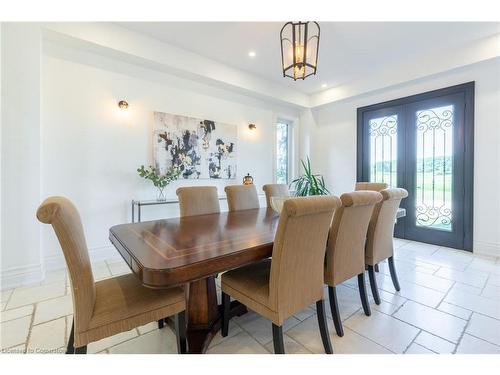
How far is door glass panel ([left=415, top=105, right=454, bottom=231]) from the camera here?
12.2 feet

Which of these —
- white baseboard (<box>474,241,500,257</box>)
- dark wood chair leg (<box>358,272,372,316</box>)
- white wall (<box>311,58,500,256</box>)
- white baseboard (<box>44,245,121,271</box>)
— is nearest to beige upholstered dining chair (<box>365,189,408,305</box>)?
dark wood chair leg (<box>358,272,372,316</box>)

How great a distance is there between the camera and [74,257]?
112cm

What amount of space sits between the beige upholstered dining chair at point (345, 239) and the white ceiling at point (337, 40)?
230cm

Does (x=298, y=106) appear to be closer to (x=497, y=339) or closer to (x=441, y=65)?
(x=441, y=65)

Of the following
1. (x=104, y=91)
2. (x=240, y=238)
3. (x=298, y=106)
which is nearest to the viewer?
(x=240, y=238)

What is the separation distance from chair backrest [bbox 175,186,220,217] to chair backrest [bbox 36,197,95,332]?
4.15 ft

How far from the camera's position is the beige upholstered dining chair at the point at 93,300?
1.10 metres

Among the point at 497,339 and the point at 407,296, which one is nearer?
the point at 497,339

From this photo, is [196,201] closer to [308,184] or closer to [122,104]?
[122,104]

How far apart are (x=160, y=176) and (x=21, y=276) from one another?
1804 mm

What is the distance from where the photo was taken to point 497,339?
1646 millimetres

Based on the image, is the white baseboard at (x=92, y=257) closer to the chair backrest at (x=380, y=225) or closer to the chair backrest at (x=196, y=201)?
the chair backrest at (x=196, y=201)
